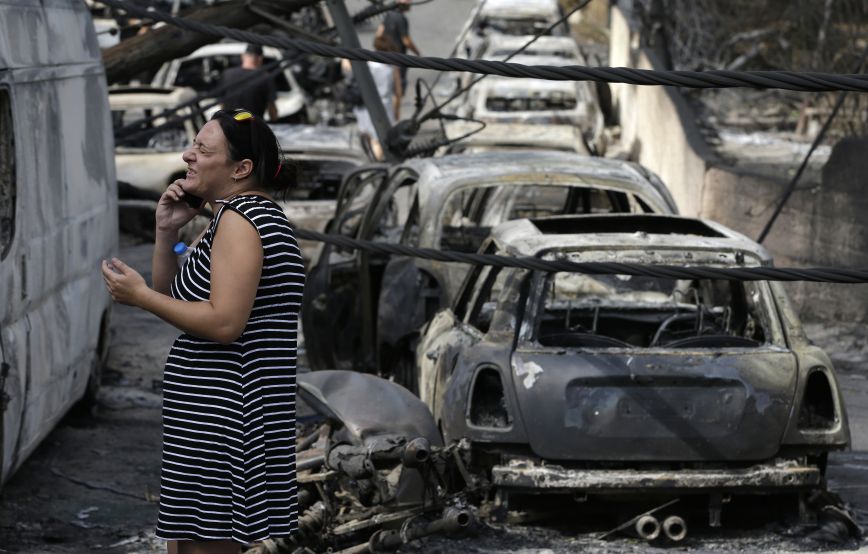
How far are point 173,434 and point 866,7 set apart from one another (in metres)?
13.8

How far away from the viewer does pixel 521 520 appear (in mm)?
7188

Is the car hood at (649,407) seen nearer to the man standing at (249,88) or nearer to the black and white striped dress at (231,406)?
the black and white striped dress at (231,406)

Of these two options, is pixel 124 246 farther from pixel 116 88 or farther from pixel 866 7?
pixel 866 7

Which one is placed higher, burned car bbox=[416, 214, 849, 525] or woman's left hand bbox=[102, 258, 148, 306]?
woman's left hand bbox=[102, 258, 148, 306]

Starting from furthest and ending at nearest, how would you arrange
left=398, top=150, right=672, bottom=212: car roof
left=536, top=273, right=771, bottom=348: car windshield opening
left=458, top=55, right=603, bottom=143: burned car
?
left=458, top=55, right=603, bottom=143: burned car
left=398, top=150, right=672, bottom=212: car roof
left=536, top=273, right=771, bottom=348: car windshield opening

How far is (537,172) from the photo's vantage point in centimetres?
957

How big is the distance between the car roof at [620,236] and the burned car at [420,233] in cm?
95

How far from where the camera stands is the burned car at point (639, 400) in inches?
272

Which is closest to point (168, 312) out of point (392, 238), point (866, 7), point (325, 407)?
point (325, 407)

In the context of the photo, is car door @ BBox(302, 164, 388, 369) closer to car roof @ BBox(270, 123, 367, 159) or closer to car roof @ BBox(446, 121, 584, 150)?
car roof @ BBox(270, 123, 367, 159)

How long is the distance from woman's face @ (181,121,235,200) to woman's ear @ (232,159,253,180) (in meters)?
0.01

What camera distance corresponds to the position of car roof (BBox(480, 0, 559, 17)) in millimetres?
31516

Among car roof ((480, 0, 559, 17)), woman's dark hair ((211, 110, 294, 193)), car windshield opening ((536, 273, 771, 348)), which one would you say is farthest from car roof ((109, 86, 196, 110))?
car roof ((480, 0, 559, 17))

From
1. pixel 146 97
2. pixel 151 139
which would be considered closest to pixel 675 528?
pixel 146 97
